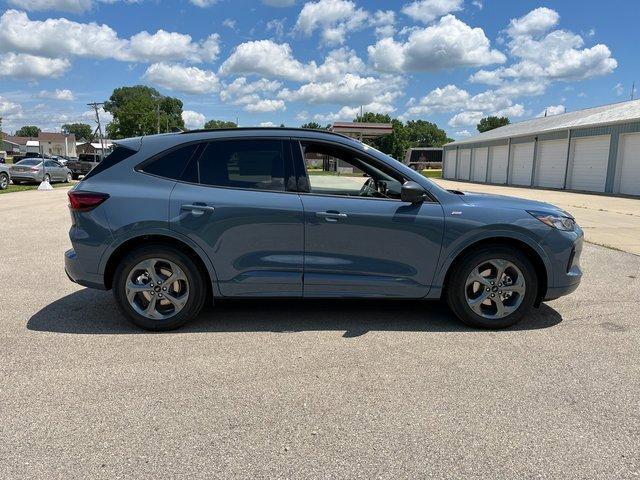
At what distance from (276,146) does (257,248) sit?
37.0 inches

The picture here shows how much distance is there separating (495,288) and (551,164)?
27761 mm

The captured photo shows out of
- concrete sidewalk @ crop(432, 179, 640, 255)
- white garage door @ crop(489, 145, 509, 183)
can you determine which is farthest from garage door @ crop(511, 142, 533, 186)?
concrete sidewalk @ crop(432, 179, 640, 255)

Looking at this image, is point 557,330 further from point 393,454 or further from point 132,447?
point 132,447

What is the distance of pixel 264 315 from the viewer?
186 inches

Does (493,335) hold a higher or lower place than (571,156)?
lower

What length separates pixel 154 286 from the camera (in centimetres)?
420

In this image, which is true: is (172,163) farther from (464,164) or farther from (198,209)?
(464,164)

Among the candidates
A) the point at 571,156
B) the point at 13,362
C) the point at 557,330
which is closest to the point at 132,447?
the point at 13,362

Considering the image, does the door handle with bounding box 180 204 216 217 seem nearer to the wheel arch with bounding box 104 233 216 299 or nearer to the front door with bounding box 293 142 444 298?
the wheel arch with bounding box 104 233 216 299

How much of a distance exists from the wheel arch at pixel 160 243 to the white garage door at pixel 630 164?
2390cm

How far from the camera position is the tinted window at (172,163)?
425 cm

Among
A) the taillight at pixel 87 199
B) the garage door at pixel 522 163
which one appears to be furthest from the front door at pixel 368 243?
the garage door at pixel 522 163

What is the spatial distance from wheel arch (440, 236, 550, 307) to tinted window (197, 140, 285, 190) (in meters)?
1.66

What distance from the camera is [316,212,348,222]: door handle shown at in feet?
13.5
